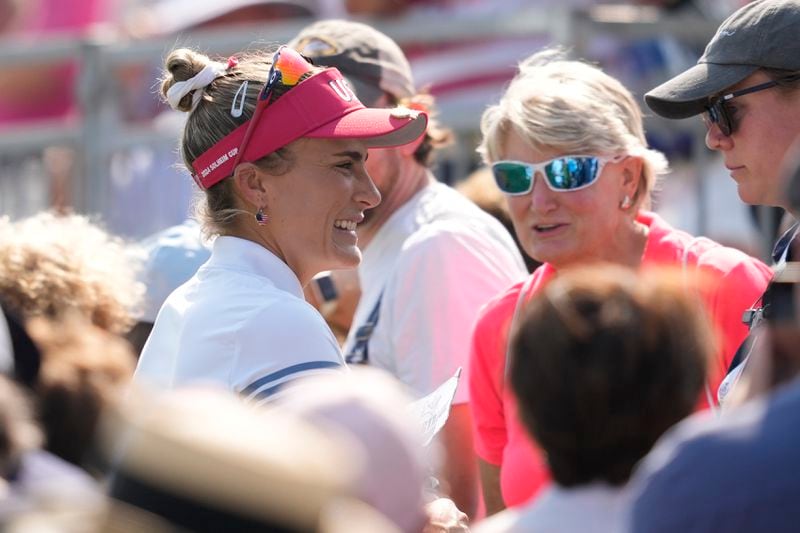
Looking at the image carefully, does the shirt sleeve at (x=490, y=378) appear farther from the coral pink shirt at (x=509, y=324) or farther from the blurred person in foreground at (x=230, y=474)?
the blurred person in foreground at (x=230, y=474)

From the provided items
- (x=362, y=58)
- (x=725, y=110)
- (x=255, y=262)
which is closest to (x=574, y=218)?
(x=725, y=110)

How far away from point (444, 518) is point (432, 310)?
953 mm

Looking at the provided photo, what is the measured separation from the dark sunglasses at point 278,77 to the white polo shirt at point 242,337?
0.30m

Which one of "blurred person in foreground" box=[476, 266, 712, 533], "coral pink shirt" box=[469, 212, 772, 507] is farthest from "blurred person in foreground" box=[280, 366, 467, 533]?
"coral pink shirt" box=[469, 212, 772, 507]

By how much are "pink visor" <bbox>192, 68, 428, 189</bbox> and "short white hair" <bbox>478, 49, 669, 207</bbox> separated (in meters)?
0.53

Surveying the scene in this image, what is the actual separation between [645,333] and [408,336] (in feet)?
6.30

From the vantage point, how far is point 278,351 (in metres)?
2.77

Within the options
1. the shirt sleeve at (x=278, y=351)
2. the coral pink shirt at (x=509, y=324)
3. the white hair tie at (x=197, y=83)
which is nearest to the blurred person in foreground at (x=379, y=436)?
the shirt sleeve at (x=278, y=351)

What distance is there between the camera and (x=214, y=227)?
3.22m

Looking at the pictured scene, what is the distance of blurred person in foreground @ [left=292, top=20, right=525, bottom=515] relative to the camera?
384 cm

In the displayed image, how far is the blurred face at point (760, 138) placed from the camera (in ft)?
10.8

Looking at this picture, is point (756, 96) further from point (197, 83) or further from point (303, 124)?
point (197, 83)

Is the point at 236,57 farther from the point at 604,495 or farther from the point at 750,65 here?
the point at 604,495

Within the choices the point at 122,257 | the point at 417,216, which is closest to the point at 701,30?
the point at 417,216
